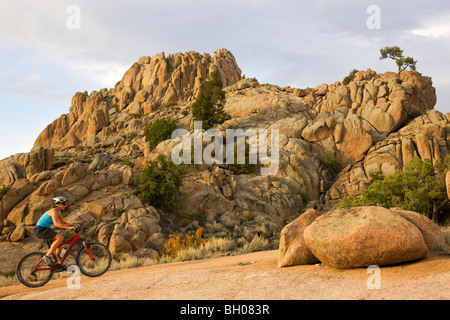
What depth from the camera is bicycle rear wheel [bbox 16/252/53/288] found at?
388 inches

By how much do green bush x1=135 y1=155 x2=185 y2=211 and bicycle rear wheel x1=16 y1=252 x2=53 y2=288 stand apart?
1673cm

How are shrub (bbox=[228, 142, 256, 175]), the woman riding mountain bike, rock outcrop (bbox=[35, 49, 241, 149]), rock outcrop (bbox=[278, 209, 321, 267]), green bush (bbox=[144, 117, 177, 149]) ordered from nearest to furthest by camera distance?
rock outcrop (bbox=[278, 209, 321, 267]), the woman riding mountain bike, shrub (bbox=[228, 142, 256, 175]), green bush (bbox=[144, 117, 177, 149]), rock outcrop (bbox=[35, 49, 241, 149])

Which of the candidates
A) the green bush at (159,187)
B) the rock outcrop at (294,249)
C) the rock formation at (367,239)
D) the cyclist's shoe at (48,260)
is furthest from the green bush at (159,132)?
the rock formation at (367,239)

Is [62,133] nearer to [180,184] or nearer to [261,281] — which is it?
[180,184]

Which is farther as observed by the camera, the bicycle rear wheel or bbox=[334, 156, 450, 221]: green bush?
bbox=[334, 156, 450, 221]: green bush

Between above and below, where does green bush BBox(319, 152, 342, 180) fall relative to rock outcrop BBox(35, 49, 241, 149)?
below

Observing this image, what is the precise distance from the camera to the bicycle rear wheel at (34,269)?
32.3 feet

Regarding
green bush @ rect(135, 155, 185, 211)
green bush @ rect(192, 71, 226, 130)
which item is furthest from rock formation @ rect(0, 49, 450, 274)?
green bush @ rect(192, 71, 226, 130)

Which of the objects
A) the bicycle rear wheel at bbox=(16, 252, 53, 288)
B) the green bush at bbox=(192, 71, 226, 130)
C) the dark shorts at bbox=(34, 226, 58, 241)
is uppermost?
the green bush at bbox=(192, 71, 226, 130)

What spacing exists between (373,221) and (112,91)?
85.8m

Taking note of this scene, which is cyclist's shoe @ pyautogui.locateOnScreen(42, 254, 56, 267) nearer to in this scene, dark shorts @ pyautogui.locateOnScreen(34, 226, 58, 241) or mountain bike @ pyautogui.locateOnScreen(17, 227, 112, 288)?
mountain bike @ pyautogui.locateOnScreen(17, 227, 112, 288)

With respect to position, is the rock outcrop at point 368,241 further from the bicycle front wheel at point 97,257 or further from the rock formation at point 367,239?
the bicycle front wheel at point 97,257

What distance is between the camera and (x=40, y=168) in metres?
34.3
